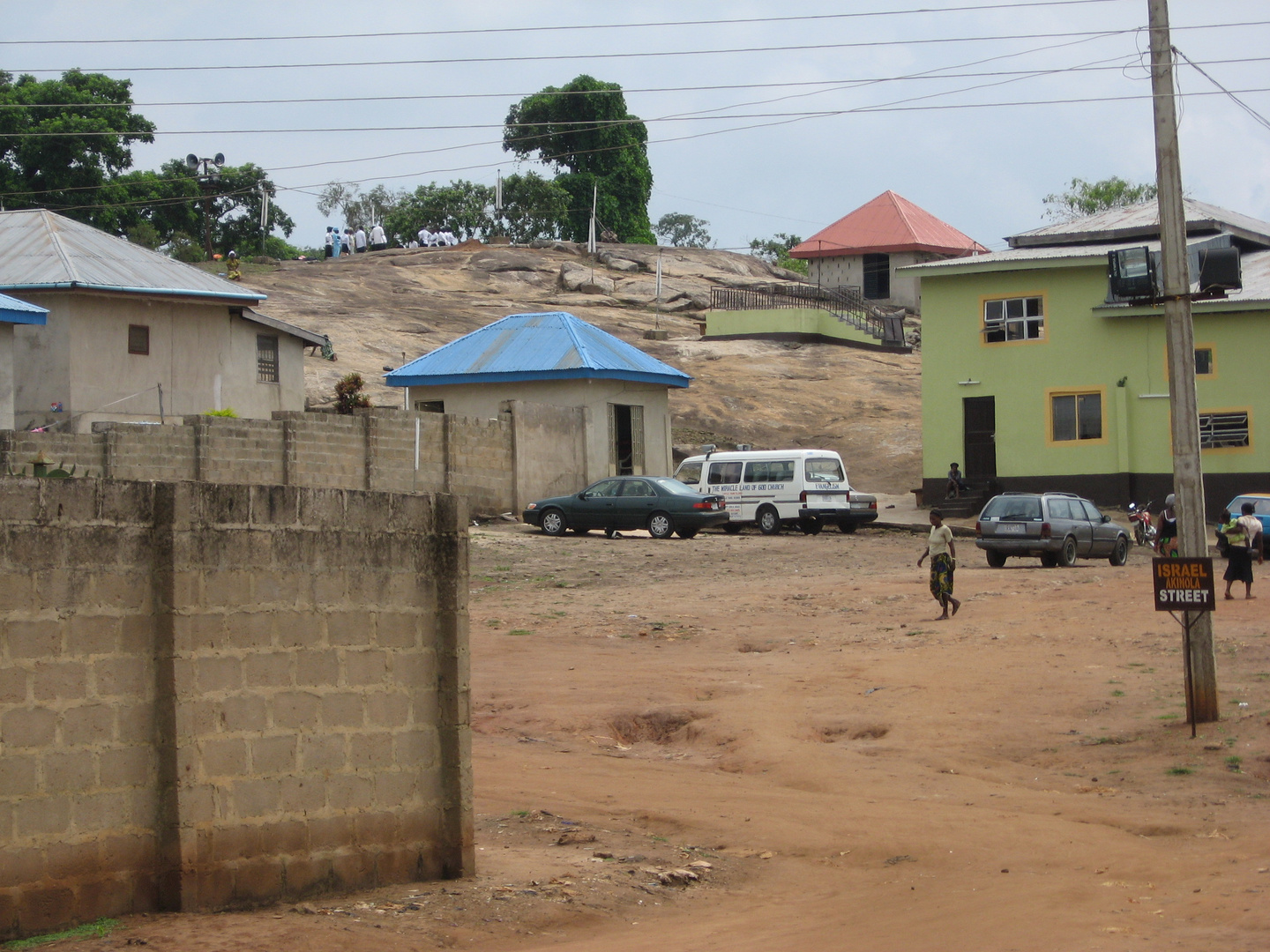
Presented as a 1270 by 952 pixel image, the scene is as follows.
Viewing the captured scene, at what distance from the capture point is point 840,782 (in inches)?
488

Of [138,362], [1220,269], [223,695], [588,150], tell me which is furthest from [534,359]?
[588,150]

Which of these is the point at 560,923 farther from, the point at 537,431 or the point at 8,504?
the point at 537,431

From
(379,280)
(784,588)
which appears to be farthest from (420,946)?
(379,280)

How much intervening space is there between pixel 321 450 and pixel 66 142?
3838 centimetres

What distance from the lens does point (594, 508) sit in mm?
29828

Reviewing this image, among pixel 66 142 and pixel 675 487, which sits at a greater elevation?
pixel 66 142

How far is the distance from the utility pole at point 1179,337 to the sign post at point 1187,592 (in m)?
0.08

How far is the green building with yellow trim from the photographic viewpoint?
33.9 m

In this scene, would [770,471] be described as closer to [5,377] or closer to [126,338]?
[126,338]

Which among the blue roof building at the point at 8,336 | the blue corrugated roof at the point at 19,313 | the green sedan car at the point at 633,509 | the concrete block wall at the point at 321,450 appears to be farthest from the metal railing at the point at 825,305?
the blue roof building at the point at 8,336

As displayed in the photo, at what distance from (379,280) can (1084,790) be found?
44.6m

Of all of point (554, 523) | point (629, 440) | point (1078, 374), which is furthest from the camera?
point (1078, 374)

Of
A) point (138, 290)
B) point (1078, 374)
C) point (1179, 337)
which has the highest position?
point (138, 290)

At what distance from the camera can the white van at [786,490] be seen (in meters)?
31.3
